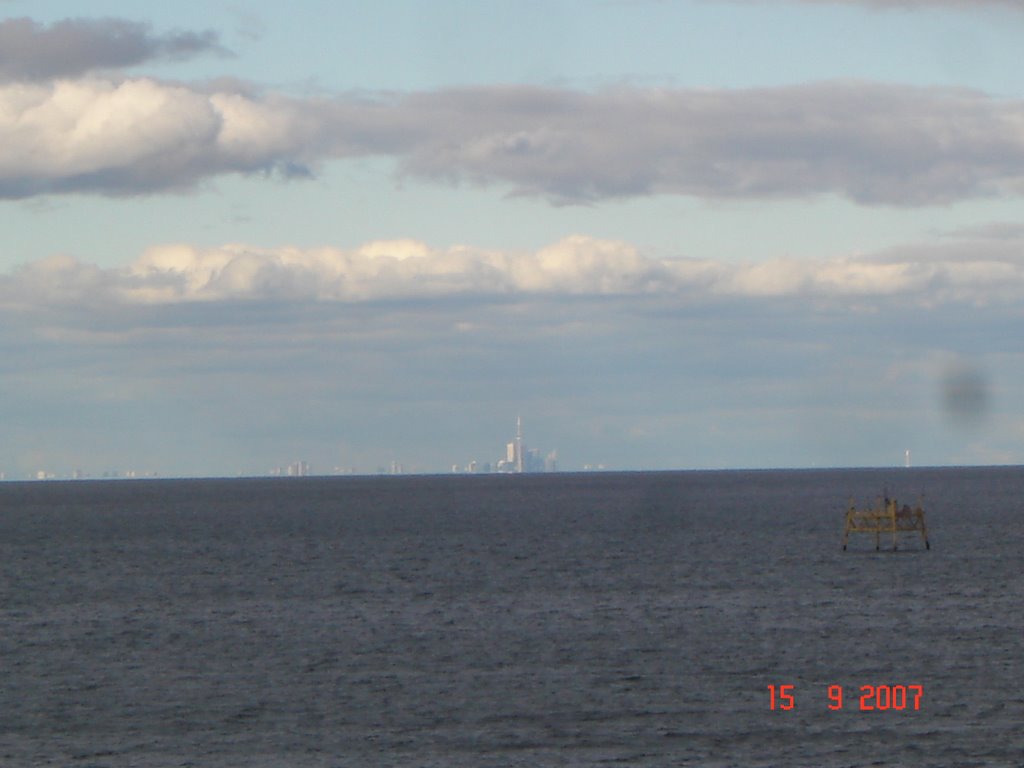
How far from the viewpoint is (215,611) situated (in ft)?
298

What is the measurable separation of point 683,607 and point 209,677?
34.0 metres

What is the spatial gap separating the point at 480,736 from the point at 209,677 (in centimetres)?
1773

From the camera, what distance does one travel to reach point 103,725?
178 feet

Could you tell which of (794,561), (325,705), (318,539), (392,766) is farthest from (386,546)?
(392,766)

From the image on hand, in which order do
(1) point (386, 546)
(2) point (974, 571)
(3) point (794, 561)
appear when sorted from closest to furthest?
(2) point (974, 571) < (3) point (794, 561) < (1) point (386, 546)

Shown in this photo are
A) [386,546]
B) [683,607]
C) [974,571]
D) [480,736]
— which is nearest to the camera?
[480,736]

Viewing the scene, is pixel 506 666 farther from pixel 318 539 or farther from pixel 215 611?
pixel 318 539

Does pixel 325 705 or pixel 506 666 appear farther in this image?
pixel 506 666
